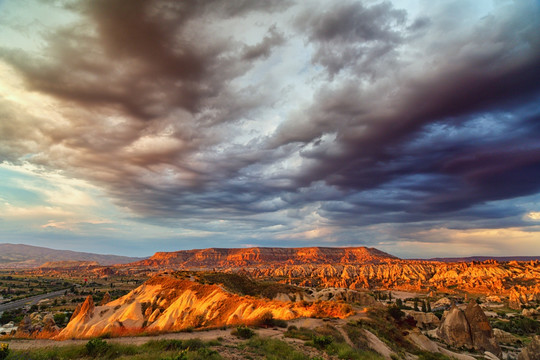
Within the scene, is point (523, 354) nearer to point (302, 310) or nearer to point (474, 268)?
point (302, 310)

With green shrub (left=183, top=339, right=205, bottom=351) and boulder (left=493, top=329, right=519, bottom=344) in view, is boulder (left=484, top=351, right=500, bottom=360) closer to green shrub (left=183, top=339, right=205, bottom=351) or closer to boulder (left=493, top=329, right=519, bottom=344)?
boulder (left=493, top=329, right=519, bottom=344)

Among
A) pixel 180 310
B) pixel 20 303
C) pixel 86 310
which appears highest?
pixel 180 310

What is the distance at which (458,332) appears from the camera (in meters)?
57.5

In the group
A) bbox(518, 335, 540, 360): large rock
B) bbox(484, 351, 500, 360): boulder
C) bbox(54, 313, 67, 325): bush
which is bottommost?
bbox(484, 351, 500, 360): boulder

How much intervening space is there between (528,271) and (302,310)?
199942 mm

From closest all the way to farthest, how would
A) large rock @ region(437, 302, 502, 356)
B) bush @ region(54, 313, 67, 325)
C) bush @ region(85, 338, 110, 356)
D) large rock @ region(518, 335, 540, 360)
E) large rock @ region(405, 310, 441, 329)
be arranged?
bush @ region(85, 338, 110, 356) → large rock @ region(518, 335, 540, 360) → large rock @ region(437, 302, 502, 356) → bush @ region(54, 313, 67, 325) → large rock @ region(405, 310, 441, 329)

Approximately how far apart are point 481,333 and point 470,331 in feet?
6.10

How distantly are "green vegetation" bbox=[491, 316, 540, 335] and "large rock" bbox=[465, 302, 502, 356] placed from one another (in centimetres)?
2681

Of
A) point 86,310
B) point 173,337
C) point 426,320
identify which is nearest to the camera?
point 173,337

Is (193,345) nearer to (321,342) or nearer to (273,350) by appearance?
(273,350)

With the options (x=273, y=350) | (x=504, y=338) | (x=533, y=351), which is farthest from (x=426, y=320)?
(x=273, y=350)

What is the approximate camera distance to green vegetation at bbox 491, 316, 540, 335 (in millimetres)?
72812

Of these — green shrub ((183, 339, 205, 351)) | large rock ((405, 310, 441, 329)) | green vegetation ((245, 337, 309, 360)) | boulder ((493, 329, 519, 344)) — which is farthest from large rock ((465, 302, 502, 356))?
green shrub ((183, 339, 205, 351))

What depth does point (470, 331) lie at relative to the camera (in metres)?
56.8
